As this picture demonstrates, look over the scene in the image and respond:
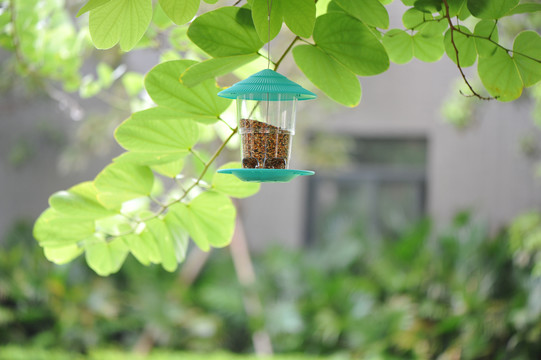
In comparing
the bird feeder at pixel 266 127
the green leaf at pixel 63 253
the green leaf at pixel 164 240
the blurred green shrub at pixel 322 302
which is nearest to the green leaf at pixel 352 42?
the bird feeder at pixel 266 127

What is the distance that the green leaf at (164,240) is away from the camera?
86 centimetres

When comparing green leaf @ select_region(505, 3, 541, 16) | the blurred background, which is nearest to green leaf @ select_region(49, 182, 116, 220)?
green leaf @ select_region(505, 3, 541, 16)

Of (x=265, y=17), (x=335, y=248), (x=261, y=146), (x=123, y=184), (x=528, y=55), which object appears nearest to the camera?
(x=265, y=17)

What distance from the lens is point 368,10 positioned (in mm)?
659

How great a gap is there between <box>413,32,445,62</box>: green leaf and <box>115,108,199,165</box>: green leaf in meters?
0.32

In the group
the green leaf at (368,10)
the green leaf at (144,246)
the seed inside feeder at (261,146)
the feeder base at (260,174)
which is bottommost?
the green leaf at (144,246)

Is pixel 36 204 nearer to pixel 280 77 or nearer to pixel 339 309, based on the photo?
pixel 339 309

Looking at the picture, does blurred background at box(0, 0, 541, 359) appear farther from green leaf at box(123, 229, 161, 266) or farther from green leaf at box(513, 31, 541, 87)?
green leaf at box(513, 31, 541, 87)

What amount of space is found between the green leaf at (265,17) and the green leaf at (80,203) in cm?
37

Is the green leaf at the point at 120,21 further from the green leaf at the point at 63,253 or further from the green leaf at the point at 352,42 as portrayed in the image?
the green leaf at the point at 63,253

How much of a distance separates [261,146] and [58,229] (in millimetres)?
334

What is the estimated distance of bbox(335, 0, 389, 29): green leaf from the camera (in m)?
0.66

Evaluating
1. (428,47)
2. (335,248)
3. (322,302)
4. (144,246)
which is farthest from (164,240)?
(335,248)

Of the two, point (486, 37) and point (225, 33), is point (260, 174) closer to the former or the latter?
point (225, 33)
